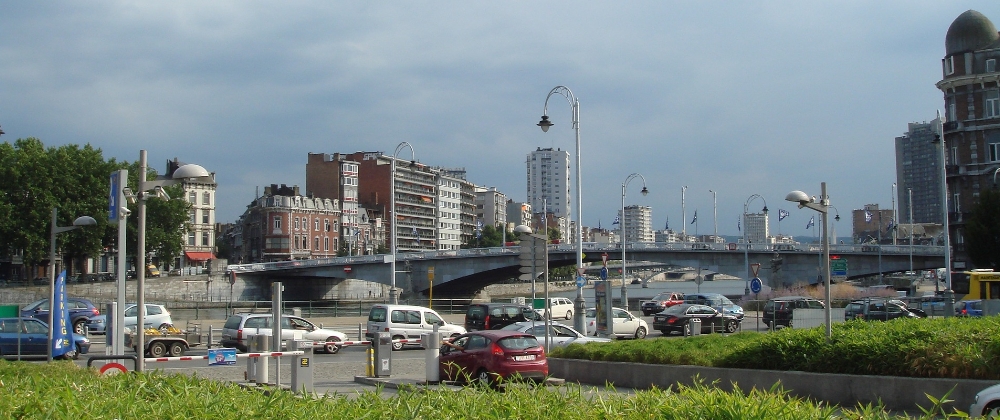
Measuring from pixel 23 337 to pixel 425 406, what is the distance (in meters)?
23.8

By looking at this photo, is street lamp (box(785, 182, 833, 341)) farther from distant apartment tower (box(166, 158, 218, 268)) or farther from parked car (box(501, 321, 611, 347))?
distant apartment tower (box(166, 158, 218, 268))

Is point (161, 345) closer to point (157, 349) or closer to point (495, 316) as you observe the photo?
point (157, 349)

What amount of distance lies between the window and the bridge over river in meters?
18.0

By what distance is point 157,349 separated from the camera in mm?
28297

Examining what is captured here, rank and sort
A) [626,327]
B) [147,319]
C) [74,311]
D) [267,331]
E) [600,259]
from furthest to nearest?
[600,259], [74,311], [626,327], [147,319], [267,331]

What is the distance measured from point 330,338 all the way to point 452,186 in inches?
5827

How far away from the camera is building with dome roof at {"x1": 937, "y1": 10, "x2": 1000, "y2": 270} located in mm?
62250

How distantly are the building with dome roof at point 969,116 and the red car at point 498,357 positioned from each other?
5289 cm

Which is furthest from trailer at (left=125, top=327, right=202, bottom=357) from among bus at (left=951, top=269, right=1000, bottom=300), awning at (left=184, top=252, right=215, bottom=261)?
awning at (left=184, top=252, right=215, bottom=261)

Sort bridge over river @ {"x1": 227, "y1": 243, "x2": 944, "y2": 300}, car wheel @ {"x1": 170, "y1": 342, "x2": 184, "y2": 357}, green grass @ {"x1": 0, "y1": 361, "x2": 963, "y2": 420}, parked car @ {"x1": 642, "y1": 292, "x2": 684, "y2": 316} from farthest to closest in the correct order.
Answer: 1. bridge over river @ {"x1": 227, "y1": 243, "x2": 944, "y2": 300}
2. parked car @ {"x1": 642, "y1": 292, "x2": 684, "y2": 316}
3. car wheel @ {"x1": 170, "y1": 342, "x2": 184, "y2": 357}
4. green grass @ {"x1": 0, "y1": 361, "x2": 963, "y2": 420}

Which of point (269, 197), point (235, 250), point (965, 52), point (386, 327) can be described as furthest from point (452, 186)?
point (386, 327)

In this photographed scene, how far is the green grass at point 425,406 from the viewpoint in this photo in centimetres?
626

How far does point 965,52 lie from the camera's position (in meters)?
64.1

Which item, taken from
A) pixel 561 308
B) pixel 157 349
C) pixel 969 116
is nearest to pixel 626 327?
pixel 561 308
